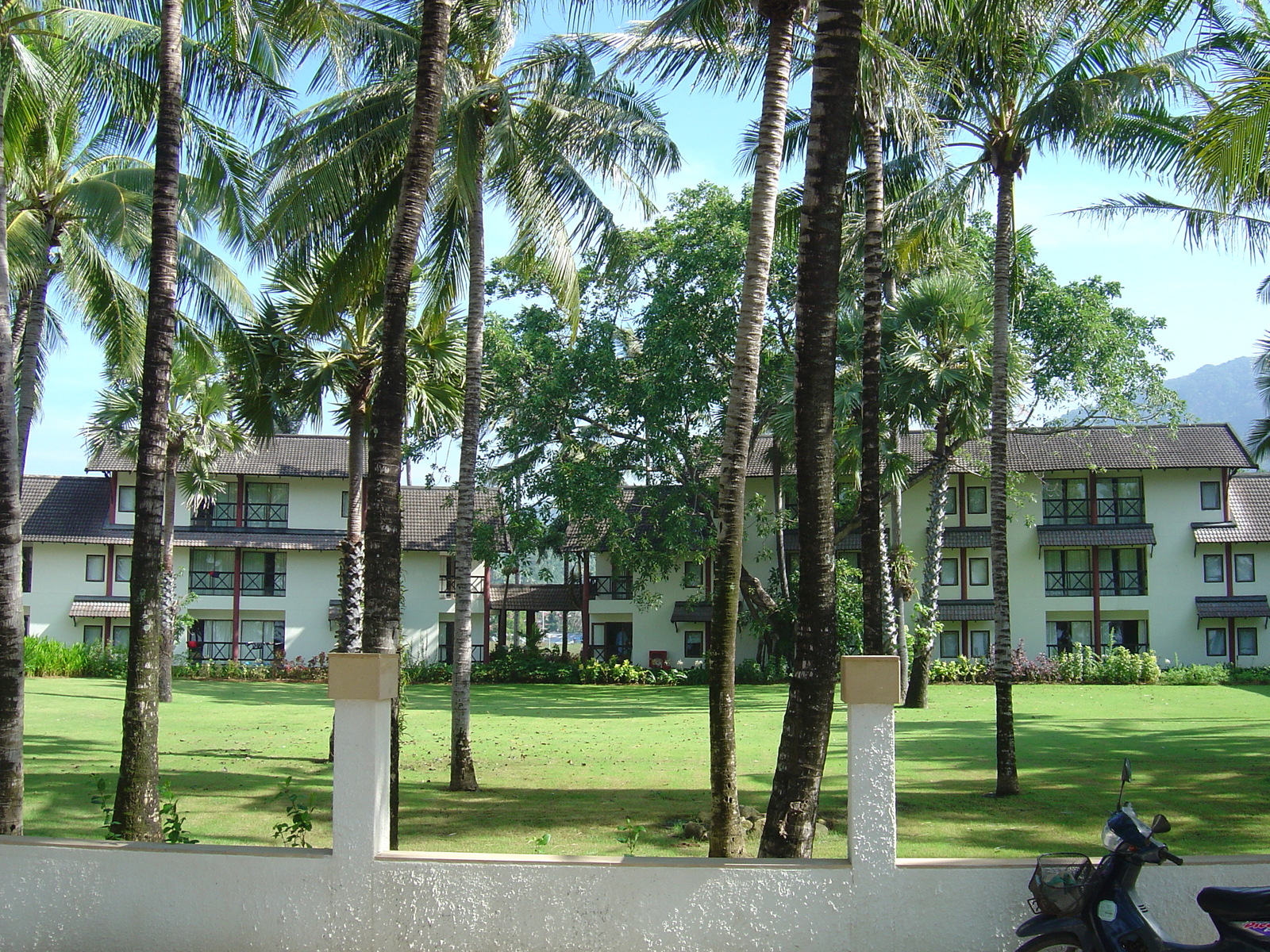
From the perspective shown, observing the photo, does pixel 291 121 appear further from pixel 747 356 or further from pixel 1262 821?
pixel 1262 821

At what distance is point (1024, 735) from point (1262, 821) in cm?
799

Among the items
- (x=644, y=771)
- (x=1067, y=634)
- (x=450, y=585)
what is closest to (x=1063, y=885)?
(x=644, y=771)

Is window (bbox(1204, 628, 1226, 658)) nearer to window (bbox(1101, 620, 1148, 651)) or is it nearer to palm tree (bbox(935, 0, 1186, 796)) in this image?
window (bbox(1101, 620, 1148, 651))

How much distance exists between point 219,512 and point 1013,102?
3639 cm

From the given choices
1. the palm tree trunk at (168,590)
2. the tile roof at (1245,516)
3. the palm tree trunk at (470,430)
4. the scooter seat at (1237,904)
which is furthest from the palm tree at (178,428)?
the tile roof at (1245,516)

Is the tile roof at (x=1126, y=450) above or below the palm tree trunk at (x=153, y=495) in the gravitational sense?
above

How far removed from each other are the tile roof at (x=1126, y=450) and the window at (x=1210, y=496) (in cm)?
129

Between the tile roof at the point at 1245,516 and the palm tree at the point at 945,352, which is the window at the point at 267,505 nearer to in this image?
the palm tree at the point at 945,352

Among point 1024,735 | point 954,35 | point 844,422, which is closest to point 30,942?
point 954,35

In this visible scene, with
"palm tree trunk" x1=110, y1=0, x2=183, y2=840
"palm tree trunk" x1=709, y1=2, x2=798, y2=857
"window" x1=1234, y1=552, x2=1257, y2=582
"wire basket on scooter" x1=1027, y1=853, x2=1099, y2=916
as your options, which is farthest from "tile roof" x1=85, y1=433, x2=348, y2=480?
"wire basket on scooter" x1=1027, y1=853, x2=1099, y2=916

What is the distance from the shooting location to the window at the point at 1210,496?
38.1 meters

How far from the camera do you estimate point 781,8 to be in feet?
28.6

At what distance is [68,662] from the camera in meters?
33.4

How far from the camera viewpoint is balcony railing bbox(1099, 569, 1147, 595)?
38.4 m
